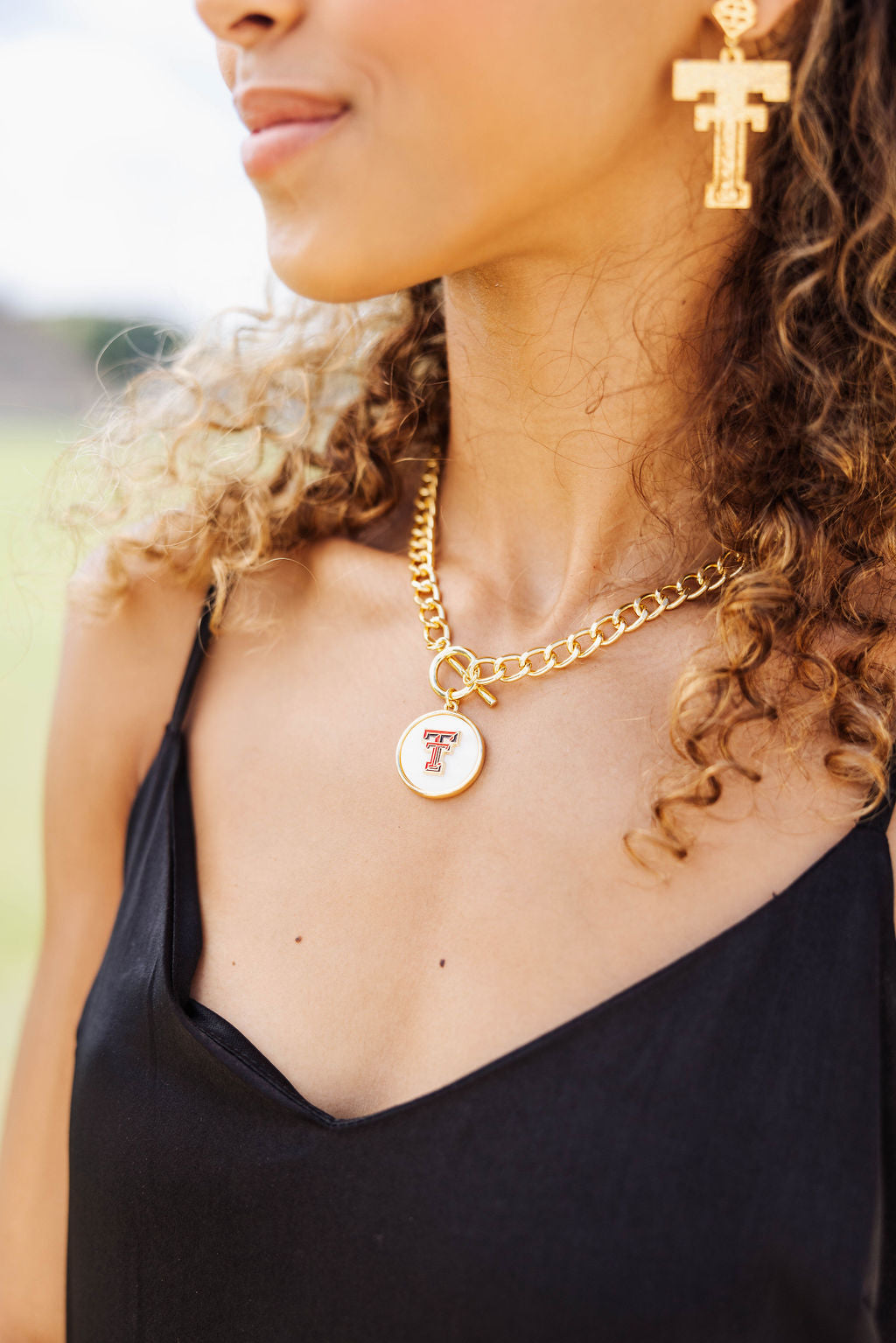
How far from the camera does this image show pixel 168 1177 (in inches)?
44.4

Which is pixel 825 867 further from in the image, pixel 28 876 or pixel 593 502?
pixel 28 876

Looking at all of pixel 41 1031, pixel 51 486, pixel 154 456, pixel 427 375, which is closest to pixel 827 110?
pixel 427 375

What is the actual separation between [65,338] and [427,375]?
51.1 feet

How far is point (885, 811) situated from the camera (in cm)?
108

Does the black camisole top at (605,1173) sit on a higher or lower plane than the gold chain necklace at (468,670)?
lower

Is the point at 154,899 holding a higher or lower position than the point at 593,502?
lower

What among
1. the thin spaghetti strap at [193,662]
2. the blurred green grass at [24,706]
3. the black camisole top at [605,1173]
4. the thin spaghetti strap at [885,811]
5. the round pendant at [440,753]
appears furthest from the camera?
the blurred green grass at [24,706]

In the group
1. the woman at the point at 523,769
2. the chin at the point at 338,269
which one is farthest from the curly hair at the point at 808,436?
the chin at the point at 338,269

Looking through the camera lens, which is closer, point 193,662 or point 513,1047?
Answer: point 513,1047

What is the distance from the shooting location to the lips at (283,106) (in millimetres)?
1009

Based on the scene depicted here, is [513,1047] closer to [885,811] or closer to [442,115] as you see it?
[885,811]

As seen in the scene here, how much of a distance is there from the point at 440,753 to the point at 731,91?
0.67 meters

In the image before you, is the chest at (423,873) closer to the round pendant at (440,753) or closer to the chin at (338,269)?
the round pendant at (440,753)

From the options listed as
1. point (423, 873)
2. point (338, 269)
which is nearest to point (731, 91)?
point (338, 269)
